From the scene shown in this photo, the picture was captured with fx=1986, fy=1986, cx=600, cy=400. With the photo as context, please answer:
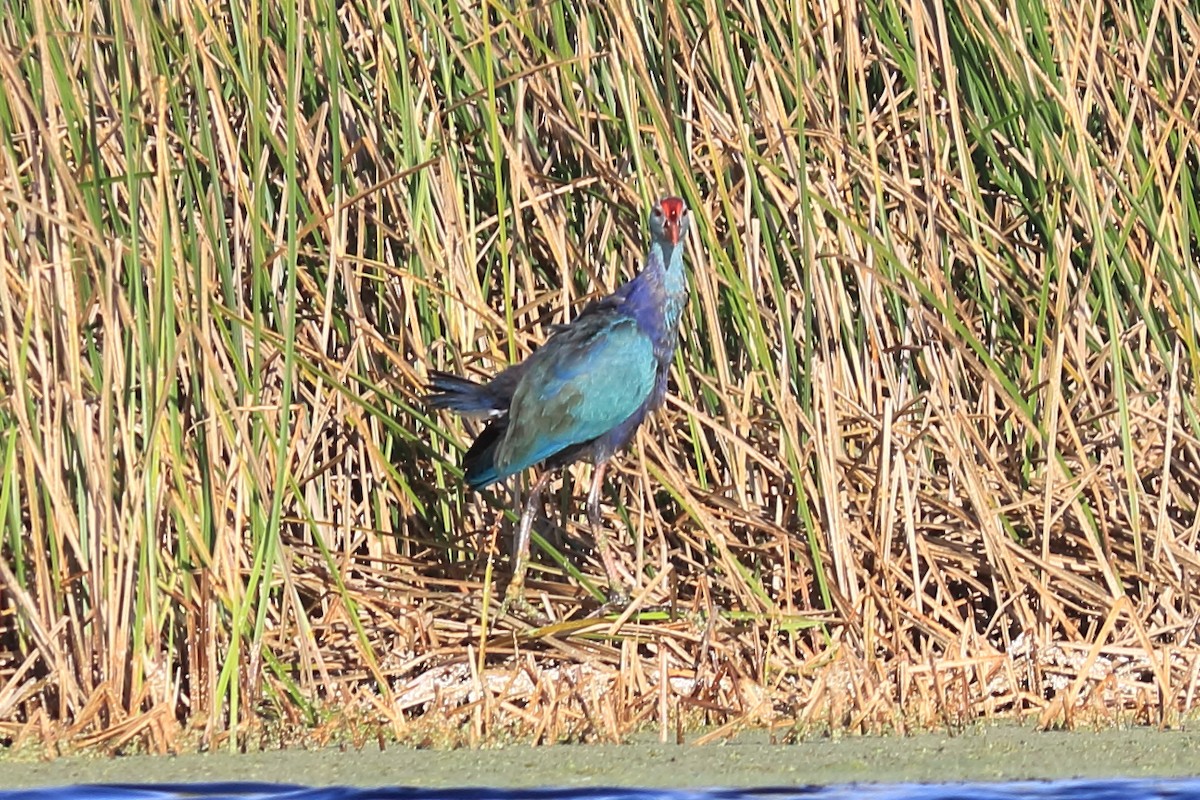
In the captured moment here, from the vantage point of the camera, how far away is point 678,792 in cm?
305

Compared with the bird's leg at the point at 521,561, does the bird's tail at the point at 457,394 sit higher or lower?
higher

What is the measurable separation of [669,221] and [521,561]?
784 mm

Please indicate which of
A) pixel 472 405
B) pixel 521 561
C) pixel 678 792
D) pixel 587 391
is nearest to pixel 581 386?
pixel 587 391

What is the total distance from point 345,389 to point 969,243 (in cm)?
135

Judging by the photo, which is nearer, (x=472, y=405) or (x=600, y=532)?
(x=472, y=405)

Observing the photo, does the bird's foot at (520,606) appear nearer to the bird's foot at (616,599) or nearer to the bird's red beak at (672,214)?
the bird's foot at (616,599)

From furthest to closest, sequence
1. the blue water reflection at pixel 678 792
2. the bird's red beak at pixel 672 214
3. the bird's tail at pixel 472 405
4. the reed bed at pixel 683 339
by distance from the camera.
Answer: the bird's tail at pixel 472 405 < the bird's red beak at pixel 672 214 < the reed bed at pixel 683 339 < the blue water reflection at pixel 678 792

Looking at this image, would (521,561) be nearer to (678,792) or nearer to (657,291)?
(657,291)

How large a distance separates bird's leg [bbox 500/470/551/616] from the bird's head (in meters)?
0.67

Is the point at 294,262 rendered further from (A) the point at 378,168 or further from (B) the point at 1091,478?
(B) the point at 1091,478

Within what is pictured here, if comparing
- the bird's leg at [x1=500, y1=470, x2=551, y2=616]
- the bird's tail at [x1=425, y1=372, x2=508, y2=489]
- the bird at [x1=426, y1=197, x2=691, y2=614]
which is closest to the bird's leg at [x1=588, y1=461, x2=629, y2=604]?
the bird at [x1=426, y1=197, x2=691, y2=614]

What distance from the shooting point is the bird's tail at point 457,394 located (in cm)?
416

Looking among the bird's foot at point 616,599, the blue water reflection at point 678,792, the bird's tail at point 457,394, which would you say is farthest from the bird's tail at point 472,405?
the blue water reflection at point 678,792

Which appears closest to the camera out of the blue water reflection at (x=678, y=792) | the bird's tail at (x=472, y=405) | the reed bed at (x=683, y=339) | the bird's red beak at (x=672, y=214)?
the blue water reflection at (x=678, y=792)
